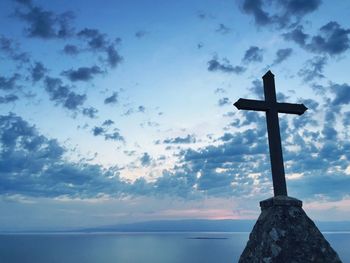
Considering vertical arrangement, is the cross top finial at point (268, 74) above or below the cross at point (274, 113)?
above

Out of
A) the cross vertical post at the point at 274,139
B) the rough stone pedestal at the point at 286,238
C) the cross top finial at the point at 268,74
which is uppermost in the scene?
the cross top finial at the point at 268,74

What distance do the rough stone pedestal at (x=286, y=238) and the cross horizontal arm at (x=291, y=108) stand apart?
2.76 m

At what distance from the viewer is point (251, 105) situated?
32.0 ft

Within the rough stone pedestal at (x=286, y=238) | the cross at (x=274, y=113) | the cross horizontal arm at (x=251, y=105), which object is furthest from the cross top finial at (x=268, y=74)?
the rough stone pedestal at (x=286, y=238)

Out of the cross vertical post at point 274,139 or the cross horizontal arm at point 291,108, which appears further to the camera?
the cross horizontal arm at point 291,108

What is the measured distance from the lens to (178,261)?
7875 centimetres

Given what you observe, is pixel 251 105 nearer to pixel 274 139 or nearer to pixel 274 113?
pixel 274 113

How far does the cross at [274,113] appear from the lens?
9.27 meters

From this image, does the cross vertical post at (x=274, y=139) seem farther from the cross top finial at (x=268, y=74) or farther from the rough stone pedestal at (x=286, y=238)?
the rough stone pedestal at (x=286, y=238)

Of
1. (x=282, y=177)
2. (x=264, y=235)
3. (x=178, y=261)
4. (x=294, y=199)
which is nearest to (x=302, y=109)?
(x=282, y=177)

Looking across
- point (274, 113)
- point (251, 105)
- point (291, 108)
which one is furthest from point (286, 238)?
point (291, 108)

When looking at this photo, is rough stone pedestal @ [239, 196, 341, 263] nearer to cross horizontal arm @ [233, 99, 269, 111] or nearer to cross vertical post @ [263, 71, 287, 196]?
cross vertical post @ [263, 71, 287, 196]

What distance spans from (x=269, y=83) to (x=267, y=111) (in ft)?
2.83

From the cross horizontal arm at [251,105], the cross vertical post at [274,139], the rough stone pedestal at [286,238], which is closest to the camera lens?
→ the rough stone pedestal at [286,238]
